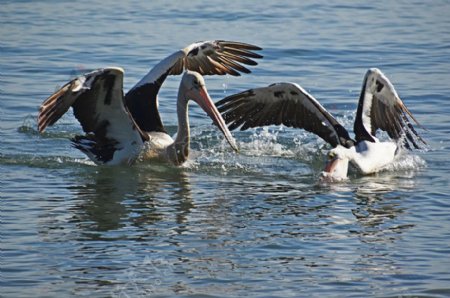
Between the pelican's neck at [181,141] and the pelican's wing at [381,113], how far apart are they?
1.69 metres

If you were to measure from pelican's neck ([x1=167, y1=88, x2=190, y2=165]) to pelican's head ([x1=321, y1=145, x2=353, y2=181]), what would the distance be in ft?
4.53

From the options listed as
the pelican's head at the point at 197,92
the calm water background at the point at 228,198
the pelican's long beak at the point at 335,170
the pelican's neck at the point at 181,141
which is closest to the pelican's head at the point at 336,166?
the pelican's long beak at the point at 335,170

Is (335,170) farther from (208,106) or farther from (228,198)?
(208,106)

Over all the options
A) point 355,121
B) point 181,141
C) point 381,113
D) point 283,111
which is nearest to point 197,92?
point 181,141

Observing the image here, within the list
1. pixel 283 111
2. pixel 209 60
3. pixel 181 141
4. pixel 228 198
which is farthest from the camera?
pixel 209 60

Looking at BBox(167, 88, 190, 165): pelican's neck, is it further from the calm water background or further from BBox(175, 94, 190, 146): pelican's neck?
the calm water background

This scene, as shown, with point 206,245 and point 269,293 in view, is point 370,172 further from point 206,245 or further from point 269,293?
point 269,293

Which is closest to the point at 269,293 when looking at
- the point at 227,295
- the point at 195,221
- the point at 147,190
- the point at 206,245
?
the point at 227,295

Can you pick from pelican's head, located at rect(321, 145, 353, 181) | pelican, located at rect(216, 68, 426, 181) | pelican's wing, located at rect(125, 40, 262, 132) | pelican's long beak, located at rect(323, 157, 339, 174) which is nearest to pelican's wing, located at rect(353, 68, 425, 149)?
pelican, located at rect(216, 68, 426, 181)

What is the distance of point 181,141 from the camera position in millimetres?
10586

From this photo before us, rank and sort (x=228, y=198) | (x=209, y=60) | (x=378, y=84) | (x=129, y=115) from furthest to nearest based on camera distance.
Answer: (x=209, y=60)
(x=378, y=84)
(x=129, y=115)
(x=228, y=198)

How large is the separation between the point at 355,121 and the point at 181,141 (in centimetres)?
177

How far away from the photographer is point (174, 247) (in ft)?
25.9

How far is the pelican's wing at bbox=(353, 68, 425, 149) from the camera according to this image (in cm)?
1090
